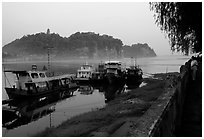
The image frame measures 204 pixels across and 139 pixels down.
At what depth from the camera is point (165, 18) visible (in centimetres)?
1449

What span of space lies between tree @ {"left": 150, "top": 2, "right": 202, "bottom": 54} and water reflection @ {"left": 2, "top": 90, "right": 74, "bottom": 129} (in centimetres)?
1202

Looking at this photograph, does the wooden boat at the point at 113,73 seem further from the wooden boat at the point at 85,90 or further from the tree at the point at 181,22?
the tree at the point at 181,22

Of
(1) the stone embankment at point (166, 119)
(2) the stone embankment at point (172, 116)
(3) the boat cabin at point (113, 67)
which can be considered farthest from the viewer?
(3) the boat cabin at point (113, 67)

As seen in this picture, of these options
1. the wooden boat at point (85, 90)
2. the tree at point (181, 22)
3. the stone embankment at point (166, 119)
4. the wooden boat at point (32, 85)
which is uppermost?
the tree at point (181, 22)

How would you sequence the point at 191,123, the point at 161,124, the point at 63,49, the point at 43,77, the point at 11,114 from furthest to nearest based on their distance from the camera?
the point at 63,49 < the point at 43,77 < the point at 11,114 < the point at 191,123 < the point at 161,124

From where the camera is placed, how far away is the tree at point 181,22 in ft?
39.7

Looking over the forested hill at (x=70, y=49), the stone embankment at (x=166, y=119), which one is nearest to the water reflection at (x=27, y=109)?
the stone embankment at (x=166, y=119)

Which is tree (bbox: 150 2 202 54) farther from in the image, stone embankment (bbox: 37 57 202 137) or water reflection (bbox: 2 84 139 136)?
water reflection (bbox: 2 84 139 136)

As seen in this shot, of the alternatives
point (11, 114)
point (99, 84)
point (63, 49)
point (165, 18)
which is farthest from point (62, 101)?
point (63, 49)

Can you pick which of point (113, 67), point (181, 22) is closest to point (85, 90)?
point (113, 67)

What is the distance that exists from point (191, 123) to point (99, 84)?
30691 millimetres

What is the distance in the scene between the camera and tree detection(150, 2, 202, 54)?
1209 centimetres

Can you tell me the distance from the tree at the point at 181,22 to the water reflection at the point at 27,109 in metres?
12.0

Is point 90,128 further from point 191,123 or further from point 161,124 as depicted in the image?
point 161,124
